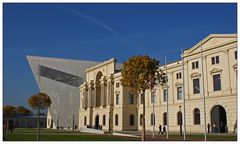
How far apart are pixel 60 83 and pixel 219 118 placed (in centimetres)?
5921

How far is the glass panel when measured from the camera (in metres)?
91.4

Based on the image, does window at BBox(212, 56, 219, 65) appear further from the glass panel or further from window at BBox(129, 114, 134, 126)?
the glass panel

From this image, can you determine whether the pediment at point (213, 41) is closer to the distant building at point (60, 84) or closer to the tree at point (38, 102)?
the tree at point (38, 102)

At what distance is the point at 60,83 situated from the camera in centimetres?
9212

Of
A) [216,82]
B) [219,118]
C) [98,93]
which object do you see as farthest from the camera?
[98,93]

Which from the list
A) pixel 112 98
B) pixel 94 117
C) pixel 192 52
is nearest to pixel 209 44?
pixel 192 52

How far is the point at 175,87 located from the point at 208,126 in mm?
9142

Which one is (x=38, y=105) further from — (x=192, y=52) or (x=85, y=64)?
(x=85, y=64)

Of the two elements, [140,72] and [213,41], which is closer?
[140,72]

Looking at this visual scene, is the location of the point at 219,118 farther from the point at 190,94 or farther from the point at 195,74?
the point at 195,74

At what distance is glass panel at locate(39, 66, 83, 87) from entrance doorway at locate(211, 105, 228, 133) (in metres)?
58.8

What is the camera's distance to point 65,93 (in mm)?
91938

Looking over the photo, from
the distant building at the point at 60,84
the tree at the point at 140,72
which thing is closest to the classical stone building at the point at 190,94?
the tree at the point at 140,72

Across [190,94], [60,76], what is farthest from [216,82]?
[60,76]
